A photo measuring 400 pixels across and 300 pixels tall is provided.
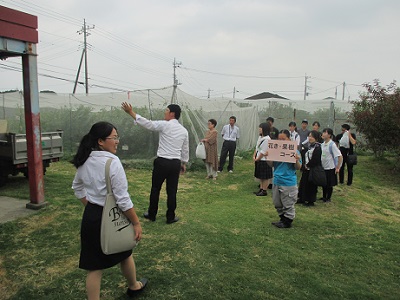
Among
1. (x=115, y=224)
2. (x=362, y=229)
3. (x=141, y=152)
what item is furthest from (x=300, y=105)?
(x=115, y=224)

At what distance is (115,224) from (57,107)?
10.9 metres

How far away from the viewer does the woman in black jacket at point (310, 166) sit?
5.85 m

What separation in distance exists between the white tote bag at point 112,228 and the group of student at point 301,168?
9.29 ft

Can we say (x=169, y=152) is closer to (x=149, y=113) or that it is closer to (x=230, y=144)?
(x=230, y=144)

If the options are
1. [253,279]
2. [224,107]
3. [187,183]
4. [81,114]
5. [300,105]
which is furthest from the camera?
[300,105]

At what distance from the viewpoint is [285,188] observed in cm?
454

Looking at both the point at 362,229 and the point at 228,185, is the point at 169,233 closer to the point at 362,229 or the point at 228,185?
the point at 362,229

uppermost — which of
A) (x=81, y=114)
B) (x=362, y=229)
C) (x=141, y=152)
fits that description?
(x=81, y=114)

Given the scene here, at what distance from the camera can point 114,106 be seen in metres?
10.7

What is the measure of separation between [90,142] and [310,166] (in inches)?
182

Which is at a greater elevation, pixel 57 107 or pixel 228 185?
pixel 57 107

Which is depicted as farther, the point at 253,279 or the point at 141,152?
the point at 141,152

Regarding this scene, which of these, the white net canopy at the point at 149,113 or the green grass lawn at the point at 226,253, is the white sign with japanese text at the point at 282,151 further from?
the white net canopy at the point at 149,113

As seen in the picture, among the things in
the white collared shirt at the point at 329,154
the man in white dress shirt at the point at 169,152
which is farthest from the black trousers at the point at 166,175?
the white collared shirt at the point at 329,154
